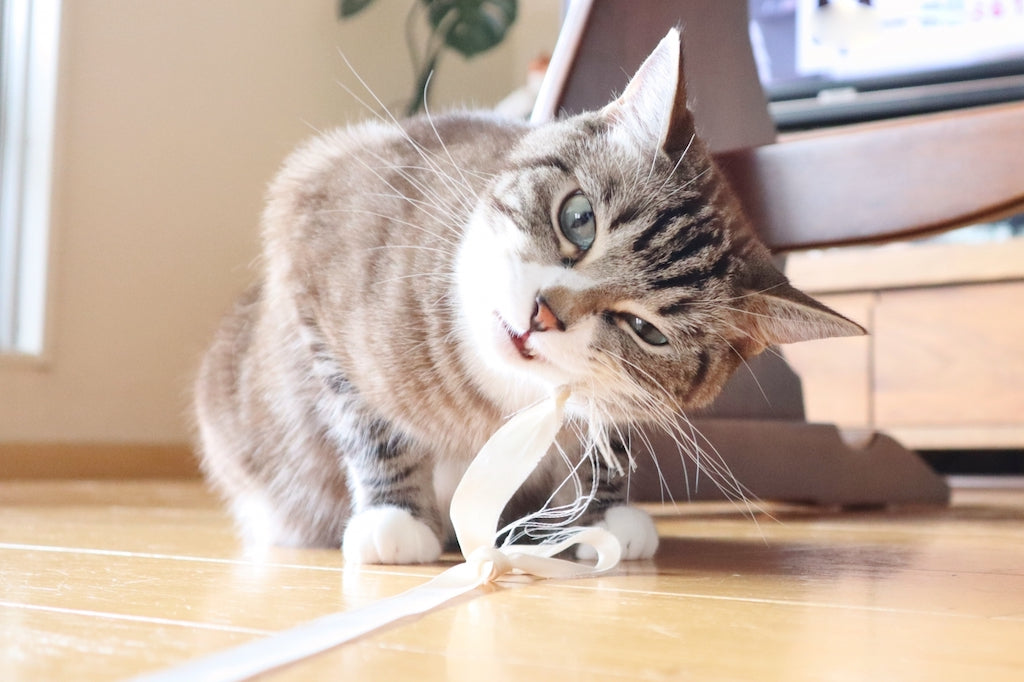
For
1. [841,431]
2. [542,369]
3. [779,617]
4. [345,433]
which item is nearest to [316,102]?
[841,431]

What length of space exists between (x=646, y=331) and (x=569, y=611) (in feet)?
1.11

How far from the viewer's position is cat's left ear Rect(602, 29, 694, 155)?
1.06 metres

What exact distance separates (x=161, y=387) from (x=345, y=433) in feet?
6.13

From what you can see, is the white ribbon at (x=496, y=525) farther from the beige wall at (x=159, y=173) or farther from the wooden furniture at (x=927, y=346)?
the wooden furniture at (x=927, y=346)

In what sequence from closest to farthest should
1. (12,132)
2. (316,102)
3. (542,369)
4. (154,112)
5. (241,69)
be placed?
(542,369) → (12,132) → (154,112) → (241,69) → (316,102)

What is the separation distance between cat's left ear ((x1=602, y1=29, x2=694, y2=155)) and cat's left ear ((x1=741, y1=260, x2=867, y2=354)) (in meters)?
0.18

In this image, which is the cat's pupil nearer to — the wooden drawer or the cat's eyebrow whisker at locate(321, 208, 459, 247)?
the cat's eyebrow whisker at locate(321, 208, 459, 247)

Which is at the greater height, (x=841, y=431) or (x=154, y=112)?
(x=154, y=112)

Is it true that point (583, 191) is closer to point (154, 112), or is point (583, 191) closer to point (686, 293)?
point (686, 293)

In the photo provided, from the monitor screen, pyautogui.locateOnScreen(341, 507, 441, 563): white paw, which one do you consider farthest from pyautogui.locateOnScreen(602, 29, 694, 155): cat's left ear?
Answer: the monitor screen

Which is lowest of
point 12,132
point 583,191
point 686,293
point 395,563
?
point 395,563

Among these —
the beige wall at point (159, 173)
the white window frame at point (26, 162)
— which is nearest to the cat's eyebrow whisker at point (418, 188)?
the beige wall at point (159, 173)

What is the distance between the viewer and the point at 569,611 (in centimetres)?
84

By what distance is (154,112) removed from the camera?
9.26ft
